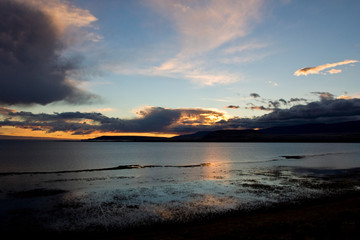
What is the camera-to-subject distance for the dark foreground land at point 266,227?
662 inches

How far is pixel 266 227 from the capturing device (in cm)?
1883

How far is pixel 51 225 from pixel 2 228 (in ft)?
13.2

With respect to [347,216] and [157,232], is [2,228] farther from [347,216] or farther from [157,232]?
[347,216]

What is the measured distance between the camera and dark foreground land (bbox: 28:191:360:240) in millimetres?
16812

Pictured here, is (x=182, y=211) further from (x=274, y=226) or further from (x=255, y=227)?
(x=274, y=226)

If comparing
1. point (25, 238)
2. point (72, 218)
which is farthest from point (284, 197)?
point (25, 238)

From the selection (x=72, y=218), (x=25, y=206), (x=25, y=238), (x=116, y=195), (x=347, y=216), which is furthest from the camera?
(x=116, y=195)

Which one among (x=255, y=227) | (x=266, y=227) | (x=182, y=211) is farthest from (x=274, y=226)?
(x=182, y=211)

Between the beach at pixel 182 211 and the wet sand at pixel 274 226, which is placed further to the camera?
the beach at pixel 182 211

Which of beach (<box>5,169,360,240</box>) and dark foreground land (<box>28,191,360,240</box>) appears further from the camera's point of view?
beach (<box>5,169,360,240</box>)

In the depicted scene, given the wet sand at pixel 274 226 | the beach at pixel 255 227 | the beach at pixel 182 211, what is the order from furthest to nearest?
the beach at pixel 182 211 < the beach at pixel 255 227 < the wet sand at pixel 274 226

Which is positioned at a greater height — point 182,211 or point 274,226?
point 274,226

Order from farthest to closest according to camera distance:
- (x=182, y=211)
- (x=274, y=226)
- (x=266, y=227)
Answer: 1. (x=182, y=211)
2. (x=274, y=226)
3. (x=266, y=227)

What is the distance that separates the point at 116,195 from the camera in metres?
34.3
